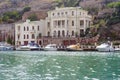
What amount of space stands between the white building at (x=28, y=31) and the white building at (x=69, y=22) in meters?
5.81

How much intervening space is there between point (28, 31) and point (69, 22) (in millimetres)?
19242

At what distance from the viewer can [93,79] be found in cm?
4506

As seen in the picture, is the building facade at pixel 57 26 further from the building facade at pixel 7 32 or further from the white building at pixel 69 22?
the building facade at pixel 7 32

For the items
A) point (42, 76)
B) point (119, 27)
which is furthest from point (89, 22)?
point (42, 76)

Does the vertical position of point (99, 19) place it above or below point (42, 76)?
above

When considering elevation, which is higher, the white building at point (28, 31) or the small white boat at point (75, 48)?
the white building at point (28, 31)

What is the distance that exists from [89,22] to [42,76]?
107030 millimetres

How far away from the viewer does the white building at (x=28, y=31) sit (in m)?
163

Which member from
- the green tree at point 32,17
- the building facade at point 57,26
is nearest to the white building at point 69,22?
the building facade at point 57,26

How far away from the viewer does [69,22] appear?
513 feet

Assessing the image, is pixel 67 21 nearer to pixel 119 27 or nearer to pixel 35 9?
pixel 119 27

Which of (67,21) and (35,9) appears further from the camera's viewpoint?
(35,9)

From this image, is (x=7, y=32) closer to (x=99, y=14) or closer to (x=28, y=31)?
(x=28, y=31)

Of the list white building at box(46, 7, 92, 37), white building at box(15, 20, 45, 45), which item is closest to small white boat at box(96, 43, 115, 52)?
white building at box(46, 7, 92, 37)
